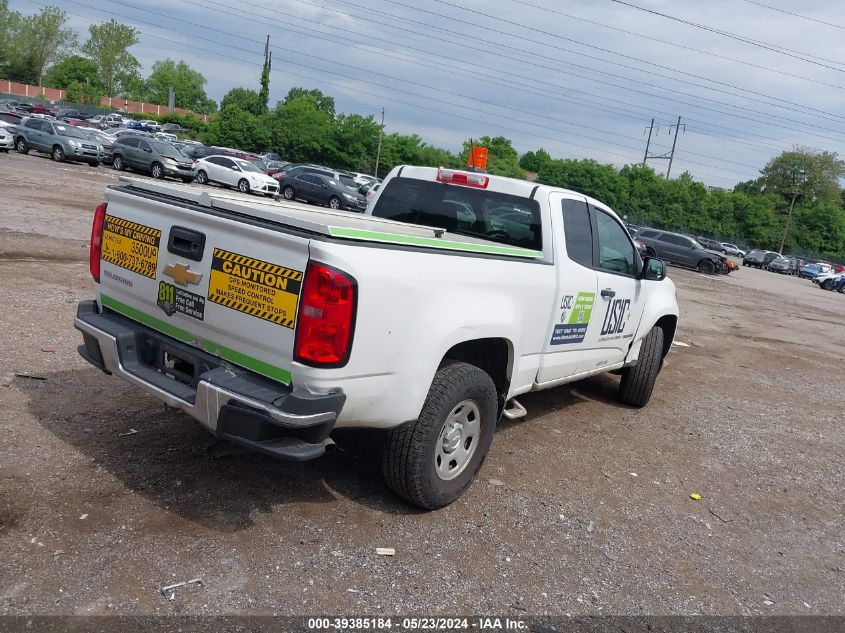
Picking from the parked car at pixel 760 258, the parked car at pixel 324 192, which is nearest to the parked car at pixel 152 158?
the parked car at pixel 324 192

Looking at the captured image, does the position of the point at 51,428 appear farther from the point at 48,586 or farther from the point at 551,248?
the point at 551,248

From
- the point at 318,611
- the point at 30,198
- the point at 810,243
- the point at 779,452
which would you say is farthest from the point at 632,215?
the point at 318,611

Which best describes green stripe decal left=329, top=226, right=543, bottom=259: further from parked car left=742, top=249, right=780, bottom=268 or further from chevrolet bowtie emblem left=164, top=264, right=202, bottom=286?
parked car left=742, top=249, right=780, bottom=268

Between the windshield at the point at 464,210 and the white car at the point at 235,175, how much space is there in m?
25.3

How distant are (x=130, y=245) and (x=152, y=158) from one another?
27.3m

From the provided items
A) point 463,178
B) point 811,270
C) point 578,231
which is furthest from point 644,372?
point 811,270

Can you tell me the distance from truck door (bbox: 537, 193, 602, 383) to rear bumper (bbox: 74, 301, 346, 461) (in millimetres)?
1954

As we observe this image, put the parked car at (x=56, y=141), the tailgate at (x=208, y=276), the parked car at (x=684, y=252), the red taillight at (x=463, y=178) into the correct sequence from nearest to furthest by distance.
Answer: the tailgate at (x=208, y=276) → the red taillight at (x=463, y=178) → the parked car at (x=56, y=141) → the parked car at (x=684, y=252)

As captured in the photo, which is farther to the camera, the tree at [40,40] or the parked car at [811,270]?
the tree at [40,40]

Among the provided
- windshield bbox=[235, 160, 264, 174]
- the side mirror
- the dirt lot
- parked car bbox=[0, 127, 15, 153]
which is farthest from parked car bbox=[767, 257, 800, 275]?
the side mirror

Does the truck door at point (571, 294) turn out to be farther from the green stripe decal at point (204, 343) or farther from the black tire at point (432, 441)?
the green stripe decal at point (204, 343)

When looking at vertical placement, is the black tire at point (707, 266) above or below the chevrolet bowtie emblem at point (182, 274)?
below

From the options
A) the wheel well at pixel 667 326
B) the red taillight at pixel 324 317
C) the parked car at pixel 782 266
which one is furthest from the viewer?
the parked car at pixel 782 266

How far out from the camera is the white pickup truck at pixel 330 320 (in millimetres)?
3127
